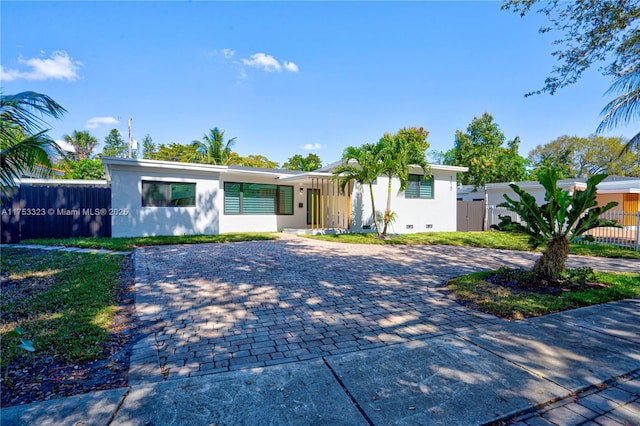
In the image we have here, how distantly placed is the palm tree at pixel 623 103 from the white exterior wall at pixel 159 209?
41.9ft

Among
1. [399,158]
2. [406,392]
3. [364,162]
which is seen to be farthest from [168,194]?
[406,392]

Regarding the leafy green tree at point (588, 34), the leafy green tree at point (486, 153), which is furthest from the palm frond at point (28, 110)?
the leafy green tree at point (486, 153)

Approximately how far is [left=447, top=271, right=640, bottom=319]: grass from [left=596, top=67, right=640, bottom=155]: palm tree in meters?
3.18

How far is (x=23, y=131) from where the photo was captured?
502cm

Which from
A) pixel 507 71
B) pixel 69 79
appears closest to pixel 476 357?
pixel 507 71

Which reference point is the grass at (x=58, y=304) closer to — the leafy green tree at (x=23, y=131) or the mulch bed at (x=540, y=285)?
the leafy green tree at (x=23, y=131)

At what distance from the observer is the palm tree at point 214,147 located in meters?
29.6

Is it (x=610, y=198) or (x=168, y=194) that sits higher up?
(x=610, y=198)

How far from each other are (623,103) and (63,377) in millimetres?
9723

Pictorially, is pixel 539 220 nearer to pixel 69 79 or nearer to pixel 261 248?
pixel 261 248

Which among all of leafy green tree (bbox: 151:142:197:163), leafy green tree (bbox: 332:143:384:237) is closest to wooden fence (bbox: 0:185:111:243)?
leafy green tree (bbox: 332:143:384:237)

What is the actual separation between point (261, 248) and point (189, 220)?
490cm

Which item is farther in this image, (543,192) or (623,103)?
(543,192)

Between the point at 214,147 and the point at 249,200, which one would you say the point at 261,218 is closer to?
the point at 249,200
